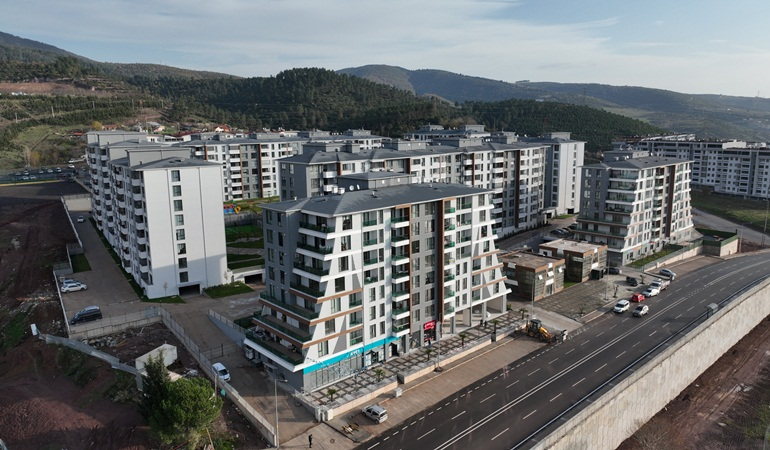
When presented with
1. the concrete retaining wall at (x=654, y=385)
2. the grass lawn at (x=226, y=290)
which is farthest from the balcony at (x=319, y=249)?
the grass lawn at (x=226, y=290)

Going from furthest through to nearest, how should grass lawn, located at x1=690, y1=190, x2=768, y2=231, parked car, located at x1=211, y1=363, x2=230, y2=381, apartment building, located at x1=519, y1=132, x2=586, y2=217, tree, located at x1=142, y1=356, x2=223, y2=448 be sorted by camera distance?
grass lawn, located at x1=690, y1=190, x2=768, y2=231
apartment building, located at x1=519, y1=132, x2=586, y2=217
parked car, located at x1=211, y1=363, x2=230, y2=381
tree, located at x1=142, y1=356, x2=223, y2=448

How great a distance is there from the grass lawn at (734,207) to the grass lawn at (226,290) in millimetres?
127434

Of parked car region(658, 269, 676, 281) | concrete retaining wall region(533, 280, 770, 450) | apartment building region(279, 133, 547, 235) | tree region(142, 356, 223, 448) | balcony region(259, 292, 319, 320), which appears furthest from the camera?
parked car region(658, 269, 676, 281)

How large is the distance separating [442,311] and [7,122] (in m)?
211

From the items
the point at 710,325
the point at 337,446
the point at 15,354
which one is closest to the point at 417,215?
the point at 337,446

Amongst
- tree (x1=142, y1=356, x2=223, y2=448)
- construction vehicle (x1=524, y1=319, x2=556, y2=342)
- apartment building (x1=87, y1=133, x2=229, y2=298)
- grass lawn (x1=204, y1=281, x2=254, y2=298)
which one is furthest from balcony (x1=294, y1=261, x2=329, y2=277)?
construction vehicle (x1=524, y1=319, x2=556, y2=342)

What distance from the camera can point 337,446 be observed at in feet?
140

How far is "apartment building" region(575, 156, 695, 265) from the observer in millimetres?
92188

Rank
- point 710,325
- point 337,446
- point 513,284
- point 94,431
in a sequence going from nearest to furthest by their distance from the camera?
point 337,446
point 94,431
point 710,325
point 513,284

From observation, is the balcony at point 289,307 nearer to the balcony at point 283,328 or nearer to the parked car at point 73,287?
the balcony at point 283,328

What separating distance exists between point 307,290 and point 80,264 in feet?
182

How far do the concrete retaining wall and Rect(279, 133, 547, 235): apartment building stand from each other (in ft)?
128

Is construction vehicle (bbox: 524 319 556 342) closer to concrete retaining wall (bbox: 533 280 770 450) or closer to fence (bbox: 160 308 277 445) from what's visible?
concrete retaining wall (bbox: 533 280 770 450)

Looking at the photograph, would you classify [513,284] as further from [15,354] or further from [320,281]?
[15,354]
